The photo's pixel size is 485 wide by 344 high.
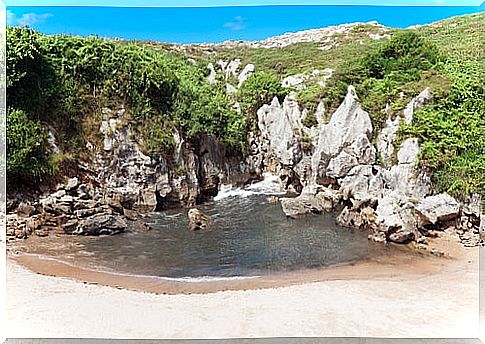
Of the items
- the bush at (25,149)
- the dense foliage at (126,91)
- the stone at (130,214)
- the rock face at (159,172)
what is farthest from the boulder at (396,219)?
the bush at (25,149)

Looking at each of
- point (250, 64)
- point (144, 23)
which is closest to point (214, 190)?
point (250, 64)

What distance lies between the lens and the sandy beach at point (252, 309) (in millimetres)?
3295

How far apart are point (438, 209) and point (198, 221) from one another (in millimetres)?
1585

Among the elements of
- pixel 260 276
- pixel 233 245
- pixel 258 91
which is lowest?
pixel 260 276

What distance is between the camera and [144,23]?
383 centimetres

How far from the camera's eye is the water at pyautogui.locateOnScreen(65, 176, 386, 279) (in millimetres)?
3635

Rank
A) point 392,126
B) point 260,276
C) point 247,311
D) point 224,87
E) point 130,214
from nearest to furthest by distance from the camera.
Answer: point 247,311
point 260,276
point 130,214
point 392,126
point 224,87

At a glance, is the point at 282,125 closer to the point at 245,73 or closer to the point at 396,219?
the point at 245,73

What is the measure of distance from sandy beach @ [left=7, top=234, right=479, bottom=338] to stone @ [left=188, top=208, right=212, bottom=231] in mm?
521

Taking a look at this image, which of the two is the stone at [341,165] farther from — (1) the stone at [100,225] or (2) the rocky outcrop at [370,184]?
(1) the stone at [100,225]

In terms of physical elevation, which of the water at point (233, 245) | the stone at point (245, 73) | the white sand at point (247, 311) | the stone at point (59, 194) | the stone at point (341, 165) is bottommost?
the white sand at point (247, 311)

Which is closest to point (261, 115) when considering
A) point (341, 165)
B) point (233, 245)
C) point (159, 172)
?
point (341, 165)

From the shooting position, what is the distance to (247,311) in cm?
336

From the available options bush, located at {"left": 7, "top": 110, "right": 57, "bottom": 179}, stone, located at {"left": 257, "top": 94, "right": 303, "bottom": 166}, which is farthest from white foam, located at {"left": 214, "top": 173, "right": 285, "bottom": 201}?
bush, located at {"left": 7, "top": 110, "right": 57, "bottom": 179}
